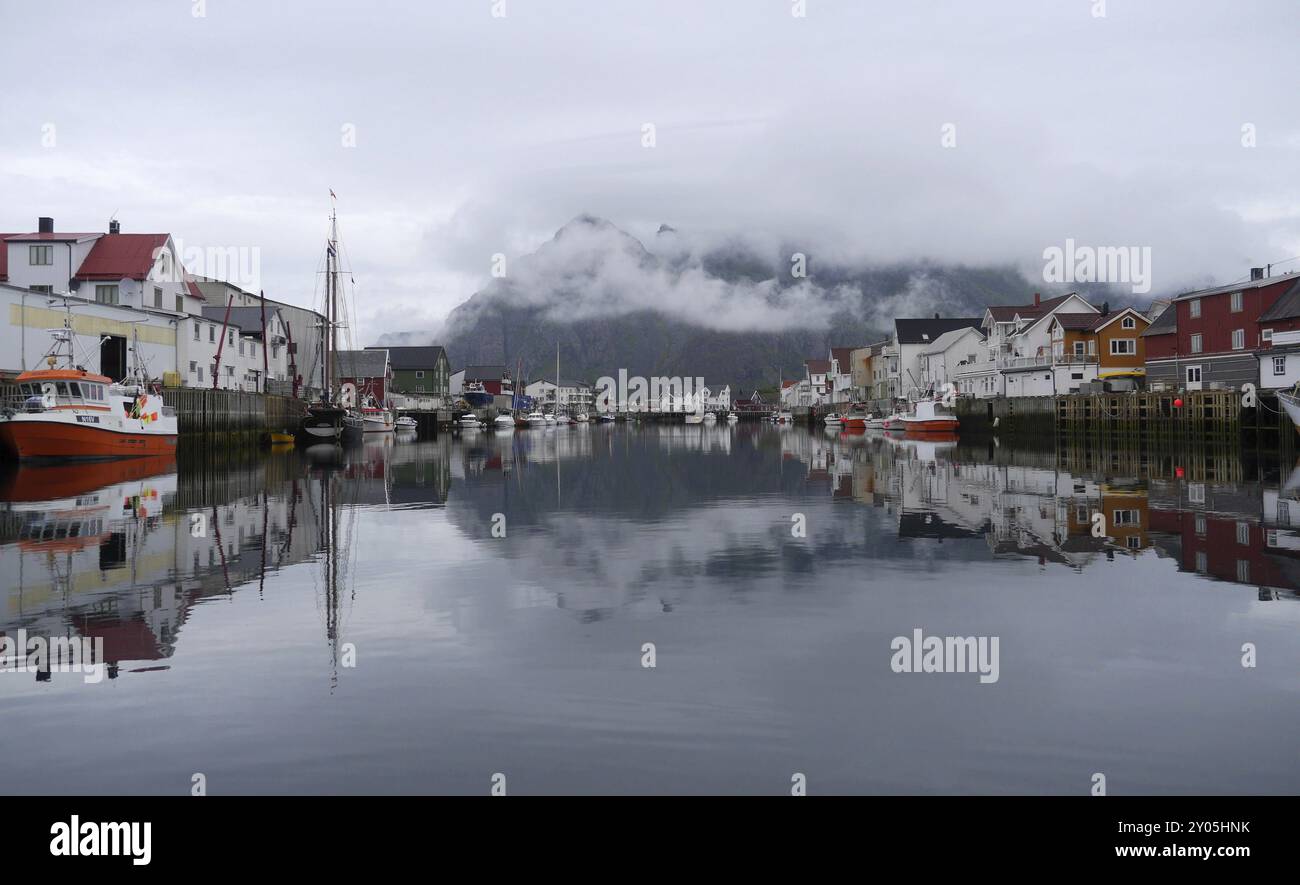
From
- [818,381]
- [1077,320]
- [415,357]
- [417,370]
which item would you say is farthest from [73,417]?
[818,381]

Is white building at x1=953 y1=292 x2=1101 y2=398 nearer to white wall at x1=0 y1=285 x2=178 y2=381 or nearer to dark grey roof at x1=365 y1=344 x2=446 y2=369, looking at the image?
white wall at x1=0 y1=285 x2=178 y2=381

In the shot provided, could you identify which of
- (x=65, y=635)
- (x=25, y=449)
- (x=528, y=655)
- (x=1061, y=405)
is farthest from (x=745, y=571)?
(x=1061, y=405)

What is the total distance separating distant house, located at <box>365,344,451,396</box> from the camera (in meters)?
138

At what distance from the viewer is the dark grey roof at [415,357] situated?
138250mm

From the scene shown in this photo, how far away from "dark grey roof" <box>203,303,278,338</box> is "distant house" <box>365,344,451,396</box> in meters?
55.2

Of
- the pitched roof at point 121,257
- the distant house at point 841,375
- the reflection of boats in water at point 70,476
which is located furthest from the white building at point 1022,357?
the pitched roof at point 121,257

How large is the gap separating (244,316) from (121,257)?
1793 centimetres

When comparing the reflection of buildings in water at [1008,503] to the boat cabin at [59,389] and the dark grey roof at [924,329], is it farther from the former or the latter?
the dark grey roof at [924,329]

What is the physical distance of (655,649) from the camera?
1040 cm

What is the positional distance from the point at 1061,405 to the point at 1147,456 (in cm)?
2648

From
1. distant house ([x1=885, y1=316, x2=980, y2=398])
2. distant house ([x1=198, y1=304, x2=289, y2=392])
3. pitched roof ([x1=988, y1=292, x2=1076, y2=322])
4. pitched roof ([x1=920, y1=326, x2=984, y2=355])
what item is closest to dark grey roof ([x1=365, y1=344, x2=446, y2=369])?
distant house ([x1=198, y1=304, x2=289, y2=392])

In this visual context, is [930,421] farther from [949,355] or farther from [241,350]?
[241,350]
